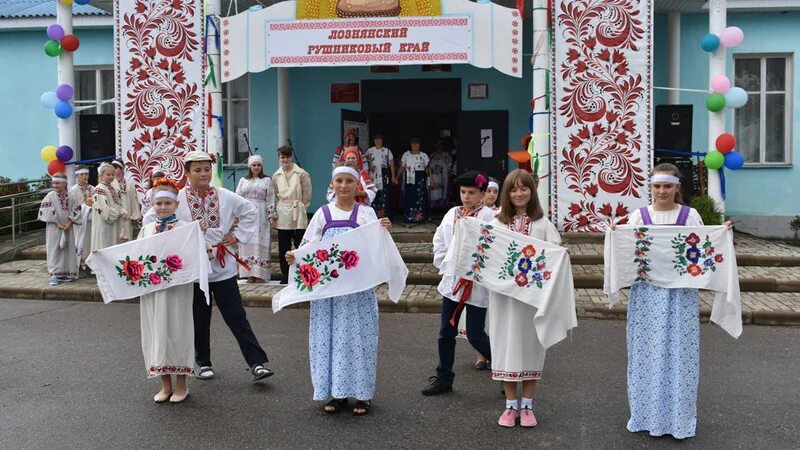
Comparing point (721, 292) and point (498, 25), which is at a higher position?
point (498, 25)

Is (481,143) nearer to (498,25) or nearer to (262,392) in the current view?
(498,25)

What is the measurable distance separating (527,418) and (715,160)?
24.3ft

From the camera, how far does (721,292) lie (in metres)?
4.95

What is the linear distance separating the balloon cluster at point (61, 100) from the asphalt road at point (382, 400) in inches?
218

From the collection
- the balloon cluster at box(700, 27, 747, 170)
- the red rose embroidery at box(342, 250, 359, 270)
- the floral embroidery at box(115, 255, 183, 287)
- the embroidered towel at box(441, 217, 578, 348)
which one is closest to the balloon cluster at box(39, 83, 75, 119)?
the floral embroidery at box(115, 255, 183, 287)

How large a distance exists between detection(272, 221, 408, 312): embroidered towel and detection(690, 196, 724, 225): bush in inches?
279

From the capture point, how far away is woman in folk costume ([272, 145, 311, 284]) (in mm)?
10461

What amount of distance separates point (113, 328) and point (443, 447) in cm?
493

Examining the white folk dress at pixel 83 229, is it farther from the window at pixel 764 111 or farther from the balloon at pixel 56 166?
the window at pixel 764 111

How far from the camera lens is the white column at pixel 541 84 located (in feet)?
36.5

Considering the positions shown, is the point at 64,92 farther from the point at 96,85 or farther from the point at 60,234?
the point at 96,85

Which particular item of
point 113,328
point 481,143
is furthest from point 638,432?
point 481,143

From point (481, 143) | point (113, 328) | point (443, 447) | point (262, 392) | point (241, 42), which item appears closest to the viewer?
point (443, 447)

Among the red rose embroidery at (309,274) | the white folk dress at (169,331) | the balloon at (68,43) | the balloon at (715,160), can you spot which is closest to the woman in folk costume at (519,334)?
the red rose embroidery at (309,274)
